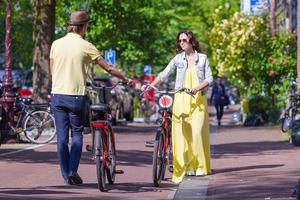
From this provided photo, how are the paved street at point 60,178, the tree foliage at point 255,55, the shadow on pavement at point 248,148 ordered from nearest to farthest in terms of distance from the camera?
the paved street at point 60,178
the shadow on pavement at point 248,148
the tree foliage at point 255,55

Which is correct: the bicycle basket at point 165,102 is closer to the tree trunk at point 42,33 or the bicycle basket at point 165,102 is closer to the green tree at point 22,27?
the tree trunk at point 42,33

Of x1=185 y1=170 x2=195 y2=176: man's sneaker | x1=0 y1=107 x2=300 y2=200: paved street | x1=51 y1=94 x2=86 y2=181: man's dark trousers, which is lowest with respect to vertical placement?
x1=0 y1=107 x2=300 y2=200: paved street

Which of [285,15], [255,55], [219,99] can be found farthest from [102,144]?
[285,15]

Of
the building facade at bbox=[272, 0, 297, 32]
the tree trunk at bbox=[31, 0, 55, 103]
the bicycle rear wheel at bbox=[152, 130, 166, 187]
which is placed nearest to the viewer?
the bicycle rear wheel at bbox=[152, 130, 166, 187]

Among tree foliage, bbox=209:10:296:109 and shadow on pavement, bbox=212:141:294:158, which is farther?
tree foliage, bbox=209:10:296:109

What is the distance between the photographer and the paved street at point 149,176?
11062 millimetres

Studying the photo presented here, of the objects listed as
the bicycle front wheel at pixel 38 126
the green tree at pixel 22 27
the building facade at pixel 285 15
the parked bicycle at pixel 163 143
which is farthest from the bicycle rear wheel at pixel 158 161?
the building facade at pixel 285 15

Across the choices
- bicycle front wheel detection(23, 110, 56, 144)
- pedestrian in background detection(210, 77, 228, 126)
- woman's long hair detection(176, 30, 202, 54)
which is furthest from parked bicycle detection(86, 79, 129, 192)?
pedestrian in background detection(210, 77, 228, 126)

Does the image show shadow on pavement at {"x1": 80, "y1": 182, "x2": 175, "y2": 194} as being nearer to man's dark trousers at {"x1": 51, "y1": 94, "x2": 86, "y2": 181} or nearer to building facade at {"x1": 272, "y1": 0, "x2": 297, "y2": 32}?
man's dark trousers at {"x1": 51, "y1": 94, "x2": 86, "y2": 181}

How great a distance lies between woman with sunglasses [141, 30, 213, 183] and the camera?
12914 mm

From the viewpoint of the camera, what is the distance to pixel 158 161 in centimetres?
1224

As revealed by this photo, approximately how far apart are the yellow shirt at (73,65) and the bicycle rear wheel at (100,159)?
23.0 inches

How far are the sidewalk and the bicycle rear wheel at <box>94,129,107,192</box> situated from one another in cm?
82

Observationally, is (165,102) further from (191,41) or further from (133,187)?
(133,187)
